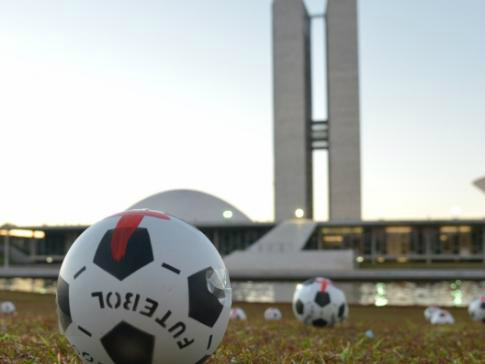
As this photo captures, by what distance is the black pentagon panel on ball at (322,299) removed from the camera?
12641 mm

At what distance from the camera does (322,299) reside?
12.7 m

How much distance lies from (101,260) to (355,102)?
103m

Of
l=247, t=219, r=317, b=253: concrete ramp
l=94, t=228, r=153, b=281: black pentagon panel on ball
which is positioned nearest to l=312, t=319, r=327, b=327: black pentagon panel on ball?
l=94, t=228, r=153, b=281: black pentagon panel on ball

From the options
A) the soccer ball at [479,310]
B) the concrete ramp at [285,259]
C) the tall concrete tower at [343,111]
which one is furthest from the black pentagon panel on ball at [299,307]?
the tall concrete tower at [343,111]

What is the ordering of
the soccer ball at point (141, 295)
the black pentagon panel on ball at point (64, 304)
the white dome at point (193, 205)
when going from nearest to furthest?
the soccer ball at point (141, 295) → the black pentagon panel on ball at point (64, 304) → the white dome at point (193, 205)

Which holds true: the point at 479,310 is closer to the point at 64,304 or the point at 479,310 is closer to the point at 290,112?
the point at 64,304

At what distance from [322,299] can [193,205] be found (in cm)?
9166

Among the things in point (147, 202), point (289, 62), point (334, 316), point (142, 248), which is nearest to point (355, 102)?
point (289, 62)

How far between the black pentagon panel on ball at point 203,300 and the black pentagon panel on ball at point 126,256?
0.40 m

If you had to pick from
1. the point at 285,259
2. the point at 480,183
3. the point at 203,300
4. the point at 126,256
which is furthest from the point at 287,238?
the point at 126,256

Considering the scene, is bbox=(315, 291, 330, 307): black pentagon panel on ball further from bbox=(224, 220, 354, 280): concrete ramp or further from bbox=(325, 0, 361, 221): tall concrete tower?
bbox=(325, 0, 361, 221): tall concrete tower

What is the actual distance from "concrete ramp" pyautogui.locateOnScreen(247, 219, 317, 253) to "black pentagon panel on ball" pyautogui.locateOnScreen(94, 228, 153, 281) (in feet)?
221

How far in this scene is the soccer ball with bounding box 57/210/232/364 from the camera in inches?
159

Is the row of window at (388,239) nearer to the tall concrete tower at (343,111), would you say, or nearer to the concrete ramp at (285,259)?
the concrete ramp at (285,259)
